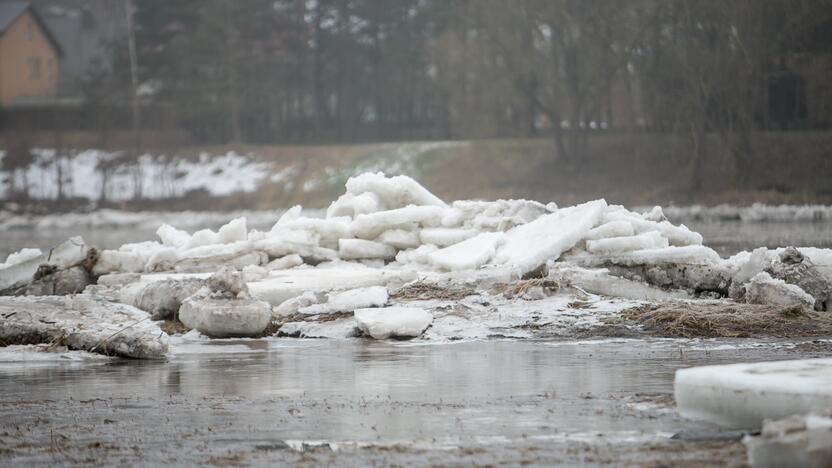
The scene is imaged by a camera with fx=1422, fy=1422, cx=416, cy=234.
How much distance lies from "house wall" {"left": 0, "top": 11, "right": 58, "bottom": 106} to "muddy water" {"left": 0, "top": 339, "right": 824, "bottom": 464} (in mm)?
73473

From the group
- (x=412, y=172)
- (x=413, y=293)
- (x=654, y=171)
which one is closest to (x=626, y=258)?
(x=413, y=293)

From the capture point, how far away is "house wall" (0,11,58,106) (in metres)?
84.8

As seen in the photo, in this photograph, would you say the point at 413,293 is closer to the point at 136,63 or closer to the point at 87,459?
the point at 87,459

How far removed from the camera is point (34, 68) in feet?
289

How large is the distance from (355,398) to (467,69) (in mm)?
54872

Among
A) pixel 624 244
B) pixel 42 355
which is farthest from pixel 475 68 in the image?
pixel 42 355

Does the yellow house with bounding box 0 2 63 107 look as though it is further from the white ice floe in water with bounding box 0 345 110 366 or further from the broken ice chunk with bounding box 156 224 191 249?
the white ice floe in water with bounding box 0 345 110 366

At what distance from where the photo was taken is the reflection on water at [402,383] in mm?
8984

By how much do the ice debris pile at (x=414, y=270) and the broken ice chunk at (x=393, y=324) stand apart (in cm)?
2

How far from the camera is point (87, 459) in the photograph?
313 inches

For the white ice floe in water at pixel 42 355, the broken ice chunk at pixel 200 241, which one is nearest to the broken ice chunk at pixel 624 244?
the broken ice chunk at pixel 200 241

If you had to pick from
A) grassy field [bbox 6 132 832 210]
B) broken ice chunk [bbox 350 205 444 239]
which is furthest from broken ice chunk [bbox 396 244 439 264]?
grassy field [bbox 6 132 832 210]

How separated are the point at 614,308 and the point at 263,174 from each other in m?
51.3

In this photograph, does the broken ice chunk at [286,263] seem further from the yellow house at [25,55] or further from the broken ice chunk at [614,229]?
the yellow house at [25,55]
